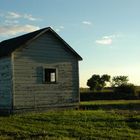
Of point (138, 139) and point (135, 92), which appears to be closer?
point (138, 139)

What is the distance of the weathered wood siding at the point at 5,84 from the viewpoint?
2639 cm

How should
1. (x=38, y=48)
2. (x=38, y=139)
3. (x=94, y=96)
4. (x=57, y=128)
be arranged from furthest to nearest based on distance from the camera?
(x=94, y=96), (x=38, y=48), (x=57, y=128), (x=38, y=139)

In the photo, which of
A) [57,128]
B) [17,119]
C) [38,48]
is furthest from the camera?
[38,48]

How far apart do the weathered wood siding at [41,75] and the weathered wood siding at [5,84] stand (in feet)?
1.78

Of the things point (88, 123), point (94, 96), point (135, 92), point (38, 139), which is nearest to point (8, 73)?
point (88, 123)

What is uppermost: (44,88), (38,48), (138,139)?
(38,48)

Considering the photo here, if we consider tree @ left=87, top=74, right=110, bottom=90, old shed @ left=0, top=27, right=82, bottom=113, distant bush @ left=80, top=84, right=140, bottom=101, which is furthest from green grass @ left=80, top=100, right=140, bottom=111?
tree @ left=87, top=74, right=110, bottom=90

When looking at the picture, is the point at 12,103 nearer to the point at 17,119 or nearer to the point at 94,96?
the point at 17,119

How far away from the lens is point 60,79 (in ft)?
95.9

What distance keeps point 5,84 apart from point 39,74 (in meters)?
2.66

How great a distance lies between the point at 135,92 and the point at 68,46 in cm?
4512

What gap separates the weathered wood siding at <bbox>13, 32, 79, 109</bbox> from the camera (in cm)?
2658

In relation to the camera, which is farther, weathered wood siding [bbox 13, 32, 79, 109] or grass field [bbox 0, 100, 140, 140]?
weathered wood siding [bbox 13, 32, 79, 109]

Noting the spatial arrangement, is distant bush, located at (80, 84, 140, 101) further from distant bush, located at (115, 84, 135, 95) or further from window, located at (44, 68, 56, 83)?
window, located at (44, 68, 56, 83)
